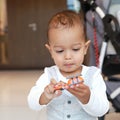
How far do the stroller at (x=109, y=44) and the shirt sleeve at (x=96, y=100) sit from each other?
91cm

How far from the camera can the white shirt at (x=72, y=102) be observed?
1101 millimetres

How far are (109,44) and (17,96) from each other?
1.83 meters

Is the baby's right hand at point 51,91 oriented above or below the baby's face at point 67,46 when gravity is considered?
below

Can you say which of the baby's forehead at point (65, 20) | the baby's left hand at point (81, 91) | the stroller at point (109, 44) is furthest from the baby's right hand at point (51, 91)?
the stroller at point (109, 44)

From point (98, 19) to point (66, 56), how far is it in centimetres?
116

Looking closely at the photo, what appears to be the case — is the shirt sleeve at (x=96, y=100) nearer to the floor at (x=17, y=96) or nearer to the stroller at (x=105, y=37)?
the stroller at (x=105, y=37)

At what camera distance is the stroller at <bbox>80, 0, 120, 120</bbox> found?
2.04 metres

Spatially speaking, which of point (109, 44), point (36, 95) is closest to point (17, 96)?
point (109, 44)

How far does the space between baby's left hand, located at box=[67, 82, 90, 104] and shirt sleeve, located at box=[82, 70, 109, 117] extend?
0.06 feet

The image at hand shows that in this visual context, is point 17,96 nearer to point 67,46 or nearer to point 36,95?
point 36,95

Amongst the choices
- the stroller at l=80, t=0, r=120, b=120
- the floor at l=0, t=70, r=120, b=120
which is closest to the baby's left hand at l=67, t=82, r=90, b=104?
the stroller at l=80, t=0, r=120, b=120

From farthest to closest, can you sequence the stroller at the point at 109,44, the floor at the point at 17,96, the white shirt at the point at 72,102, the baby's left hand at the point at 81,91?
the floor at the point at 17,96, the stroller at the point at 109,44, the white shirt at the point at 72,102, the baby's left hand at the point at 81,91

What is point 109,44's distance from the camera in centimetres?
213

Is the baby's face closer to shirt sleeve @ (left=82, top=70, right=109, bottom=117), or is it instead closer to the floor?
shirt sleeve @ (left=82, top=70, right=109, bottom=117)
